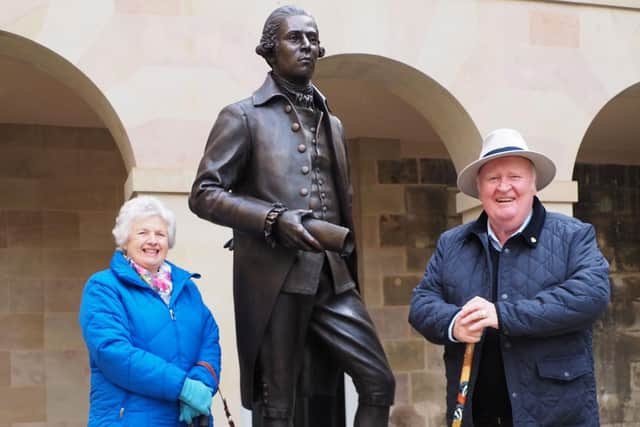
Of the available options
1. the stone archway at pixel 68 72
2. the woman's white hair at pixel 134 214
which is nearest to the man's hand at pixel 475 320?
the woman's white hair at pixel 134 214

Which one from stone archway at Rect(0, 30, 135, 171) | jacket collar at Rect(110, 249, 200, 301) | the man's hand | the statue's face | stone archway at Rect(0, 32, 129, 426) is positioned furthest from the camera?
Answer: stone archway at Rect(0, 32, 129, 426)

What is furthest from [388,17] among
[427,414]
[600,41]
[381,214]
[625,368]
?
[625,368]

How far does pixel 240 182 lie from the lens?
3.16 metres

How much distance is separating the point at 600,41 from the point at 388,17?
1481 mm

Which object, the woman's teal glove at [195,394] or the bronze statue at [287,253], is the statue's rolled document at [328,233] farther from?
the woman's teal glove at [195,394]

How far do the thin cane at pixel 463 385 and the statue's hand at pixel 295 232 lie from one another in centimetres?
53

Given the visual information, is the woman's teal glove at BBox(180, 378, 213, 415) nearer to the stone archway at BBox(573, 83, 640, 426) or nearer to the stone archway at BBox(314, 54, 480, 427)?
the stone archway at BBox(314, 54, 480, 427)

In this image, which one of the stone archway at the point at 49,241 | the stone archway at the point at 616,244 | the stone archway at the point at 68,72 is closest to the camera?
the stone archway at the point at 68,72

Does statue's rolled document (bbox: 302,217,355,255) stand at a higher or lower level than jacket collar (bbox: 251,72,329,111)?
lower

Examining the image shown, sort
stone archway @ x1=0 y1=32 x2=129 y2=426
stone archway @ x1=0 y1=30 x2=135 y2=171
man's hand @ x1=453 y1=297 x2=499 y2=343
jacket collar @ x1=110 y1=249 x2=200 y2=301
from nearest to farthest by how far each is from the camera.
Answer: man's hand @ x1=453 y1=297 x2=499 y2=343, jacket collar @ x1=110 y1=249 x2=200 y2=301, stone archway @ x1=0 y1=30 x2=135 y2=171, stone archway @ x1=0 y1=32 x2=129 y2=426

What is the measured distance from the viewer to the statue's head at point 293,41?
305 cm

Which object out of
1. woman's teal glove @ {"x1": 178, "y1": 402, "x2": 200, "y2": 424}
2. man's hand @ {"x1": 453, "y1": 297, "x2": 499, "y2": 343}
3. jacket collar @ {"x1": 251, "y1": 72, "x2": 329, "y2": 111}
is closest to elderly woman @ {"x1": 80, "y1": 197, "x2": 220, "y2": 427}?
woman's teal glove @ {"x1": 178, "y1": 402, "x2": 200, "y2": 424}

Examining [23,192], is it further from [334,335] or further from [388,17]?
[334,335]

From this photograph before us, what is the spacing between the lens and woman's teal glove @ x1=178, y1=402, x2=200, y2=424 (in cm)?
313
